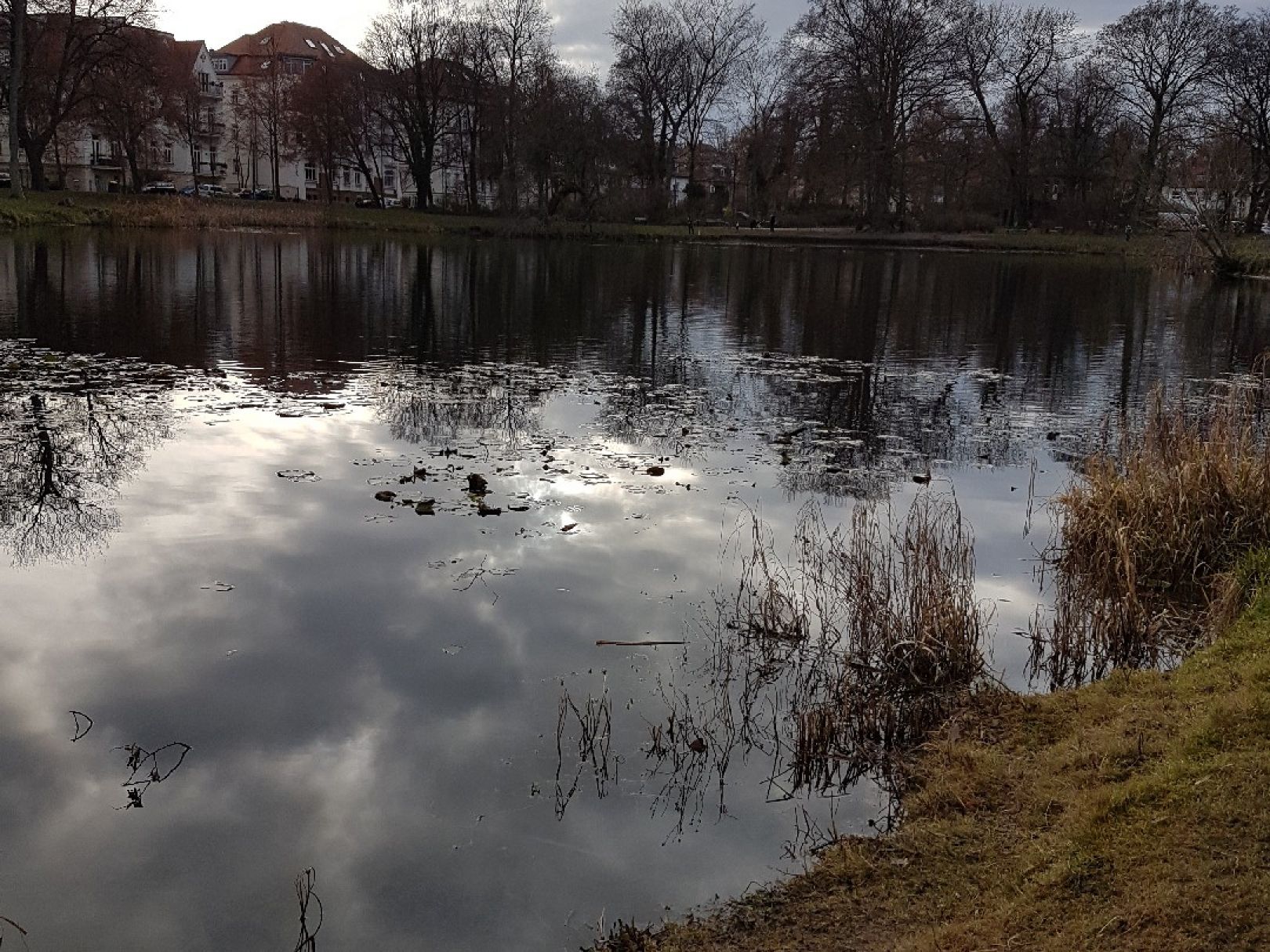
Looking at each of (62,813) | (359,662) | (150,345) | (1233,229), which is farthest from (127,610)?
(1233,229)

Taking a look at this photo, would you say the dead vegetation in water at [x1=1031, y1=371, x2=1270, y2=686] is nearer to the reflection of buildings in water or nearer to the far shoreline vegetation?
the far shoreline vegetation

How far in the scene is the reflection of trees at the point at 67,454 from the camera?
8.64 metres

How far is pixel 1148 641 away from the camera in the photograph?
7.36 meters

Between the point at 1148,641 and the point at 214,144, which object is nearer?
the point at 1148,641

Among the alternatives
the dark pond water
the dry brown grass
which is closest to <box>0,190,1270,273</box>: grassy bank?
the dark pond water

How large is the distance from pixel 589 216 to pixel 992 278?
29918 mm

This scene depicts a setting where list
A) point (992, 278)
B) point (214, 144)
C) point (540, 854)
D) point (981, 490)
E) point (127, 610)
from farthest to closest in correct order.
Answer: point (214, 144)
point (992, 278)
point (981, 490)
point (127, 610)
point (540, 854)

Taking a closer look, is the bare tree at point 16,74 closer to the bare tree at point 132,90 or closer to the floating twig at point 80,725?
the bare tree at point 132,90

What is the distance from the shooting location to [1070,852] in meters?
4.26

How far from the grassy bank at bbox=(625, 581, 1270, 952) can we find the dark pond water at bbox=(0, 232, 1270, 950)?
0.36 metres

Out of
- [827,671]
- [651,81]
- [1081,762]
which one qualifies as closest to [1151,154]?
[651,81]

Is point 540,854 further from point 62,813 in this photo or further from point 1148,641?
point 1148,641

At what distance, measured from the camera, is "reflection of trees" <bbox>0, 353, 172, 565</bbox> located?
28.3 ft

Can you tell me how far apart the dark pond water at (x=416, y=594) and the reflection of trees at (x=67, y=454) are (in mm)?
53
